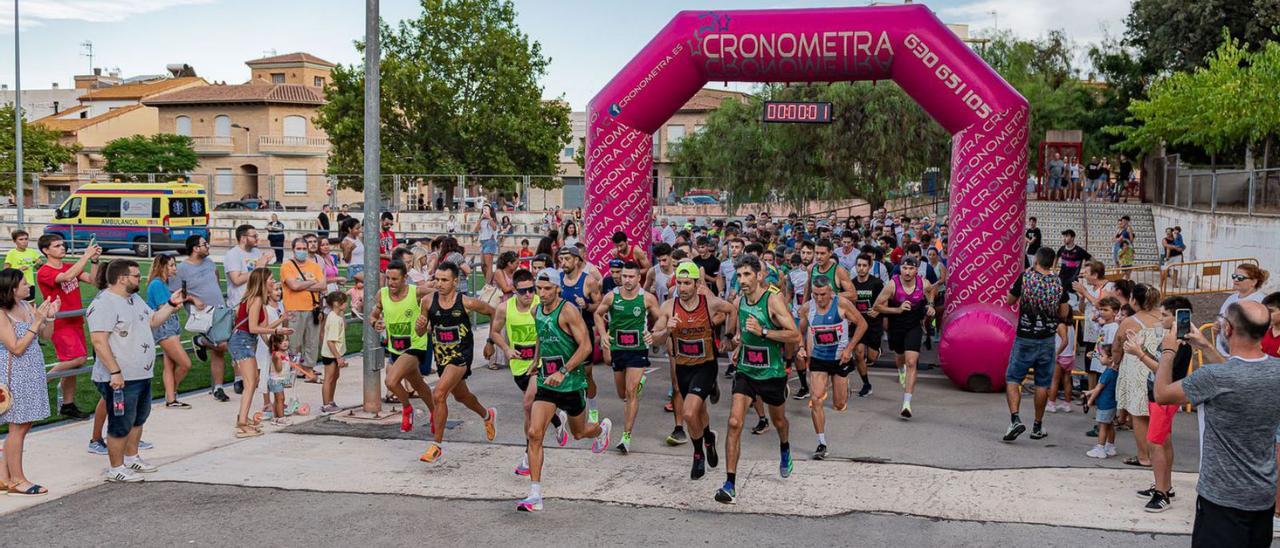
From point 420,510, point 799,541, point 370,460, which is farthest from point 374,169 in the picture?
point 799,541

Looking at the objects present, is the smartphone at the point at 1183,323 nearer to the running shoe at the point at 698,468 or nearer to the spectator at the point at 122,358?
the running shoe at the point at 698,468

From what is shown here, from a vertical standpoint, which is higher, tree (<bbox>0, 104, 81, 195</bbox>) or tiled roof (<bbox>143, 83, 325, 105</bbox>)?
tiled roof (<bbox>143, 83, 325, 105</bbox>)

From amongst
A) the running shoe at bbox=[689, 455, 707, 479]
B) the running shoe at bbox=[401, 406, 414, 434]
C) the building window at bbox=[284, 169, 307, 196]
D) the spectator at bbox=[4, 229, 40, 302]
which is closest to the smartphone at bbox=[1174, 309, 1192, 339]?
the running shoe at bbox=[689, 455, 707, 479]

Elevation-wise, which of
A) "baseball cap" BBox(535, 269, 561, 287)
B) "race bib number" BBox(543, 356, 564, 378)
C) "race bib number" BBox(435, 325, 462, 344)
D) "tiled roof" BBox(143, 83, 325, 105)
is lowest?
"race bib number" BBox(543, 356, 564, 378)

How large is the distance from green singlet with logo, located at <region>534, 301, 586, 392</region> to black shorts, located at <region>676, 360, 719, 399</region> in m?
0.89

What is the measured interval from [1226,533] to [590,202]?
10.6 metres

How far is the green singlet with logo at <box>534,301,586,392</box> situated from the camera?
8148 millimetres

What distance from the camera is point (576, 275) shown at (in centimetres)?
1116

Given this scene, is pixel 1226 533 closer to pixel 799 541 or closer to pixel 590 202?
pixel 799 541

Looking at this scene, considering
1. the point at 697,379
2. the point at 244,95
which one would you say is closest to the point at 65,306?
the point at 697,379

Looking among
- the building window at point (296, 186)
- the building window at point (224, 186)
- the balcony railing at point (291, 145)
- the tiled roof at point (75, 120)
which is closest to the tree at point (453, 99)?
the building window at point (296, 186)

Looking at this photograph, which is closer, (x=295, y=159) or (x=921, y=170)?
(x=921, y=170)

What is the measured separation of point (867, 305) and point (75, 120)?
78.1 meters

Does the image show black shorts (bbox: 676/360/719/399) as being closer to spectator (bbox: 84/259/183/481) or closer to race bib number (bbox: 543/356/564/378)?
race bib number (bbox: 543/356/564/378)
